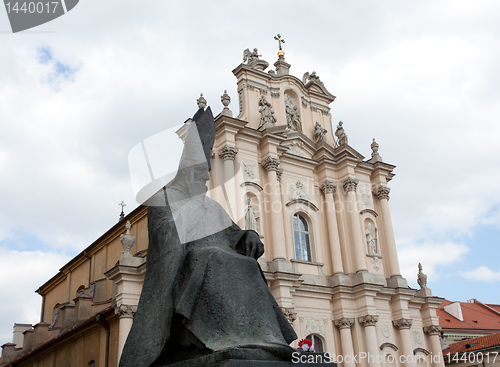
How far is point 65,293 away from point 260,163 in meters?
14.7

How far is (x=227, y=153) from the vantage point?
57.6 feet

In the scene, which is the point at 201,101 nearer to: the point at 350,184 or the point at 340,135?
the point at 340,135

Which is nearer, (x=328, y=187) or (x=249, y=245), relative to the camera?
(x=249, y=245)

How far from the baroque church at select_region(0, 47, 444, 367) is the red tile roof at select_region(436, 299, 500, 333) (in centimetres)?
1614

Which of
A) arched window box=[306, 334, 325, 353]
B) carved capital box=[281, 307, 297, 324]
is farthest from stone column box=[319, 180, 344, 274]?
carved capital box=[281, 307, 297, 324]

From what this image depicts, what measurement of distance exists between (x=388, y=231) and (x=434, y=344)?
4.80 metres

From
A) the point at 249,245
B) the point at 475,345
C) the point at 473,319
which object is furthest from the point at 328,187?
the point at 473,319

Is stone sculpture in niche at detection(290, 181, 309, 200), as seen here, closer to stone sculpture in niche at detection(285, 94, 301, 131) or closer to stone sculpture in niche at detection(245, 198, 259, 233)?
stone sculpture in niche at detection(245, 198, 259, 233)

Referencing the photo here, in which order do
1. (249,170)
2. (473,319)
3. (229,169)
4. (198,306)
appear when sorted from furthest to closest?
(473,319), (249,170), (229,169), (198,306)

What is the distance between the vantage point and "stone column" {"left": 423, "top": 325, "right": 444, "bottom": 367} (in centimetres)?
1989

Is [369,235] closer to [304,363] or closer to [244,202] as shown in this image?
[244,202]

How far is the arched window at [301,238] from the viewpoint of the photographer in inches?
750

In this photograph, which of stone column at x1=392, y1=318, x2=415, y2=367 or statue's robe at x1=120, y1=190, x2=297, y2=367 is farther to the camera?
stone column at x1=392, y1=318, x2=415, y2=367

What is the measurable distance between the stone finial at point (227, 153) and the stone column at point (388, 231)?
7.46 meters
